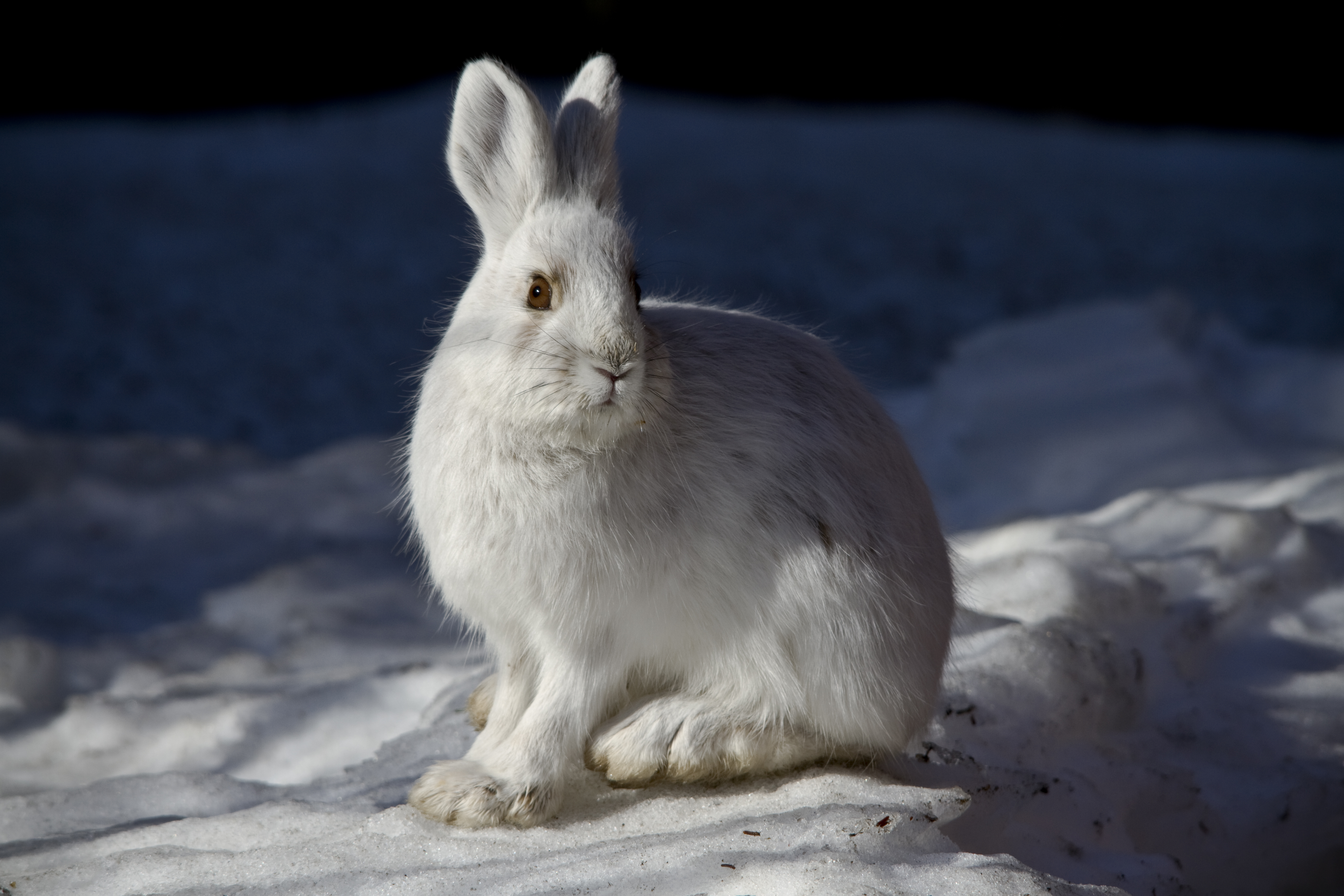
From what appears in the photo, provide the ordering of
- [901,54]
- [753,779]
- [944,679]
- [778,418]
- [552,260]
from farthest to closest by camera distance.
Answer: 1. [901,54]
2. [944,679]
3. [753,779]
4. [778,418]
5. [552,260]

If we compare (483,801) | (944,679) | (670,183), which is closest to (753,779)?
(483,801)

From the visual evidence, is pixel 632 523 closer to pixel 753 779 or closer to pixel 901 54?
pixel 753 779

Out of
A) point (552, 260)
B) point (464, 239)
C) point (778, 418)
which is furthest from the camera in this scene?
point (464, 239)

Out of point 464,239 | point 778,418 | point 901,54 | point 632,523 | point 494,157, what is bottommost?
point 632,523

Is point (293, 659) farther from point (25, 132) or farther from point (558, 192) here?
point (25, 132)

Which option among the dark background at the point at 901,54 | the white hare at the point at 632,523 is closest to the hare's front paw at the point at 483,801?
the white hare at the point at 632,523

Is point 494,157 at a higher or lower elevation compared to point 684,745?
higher
